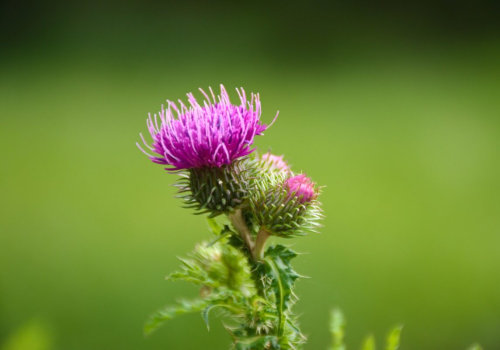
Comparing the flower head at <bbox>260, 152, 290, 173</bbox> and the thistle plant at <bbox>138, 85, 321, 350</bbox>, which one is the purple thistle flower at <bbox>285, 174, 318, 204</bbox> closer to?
the thistle plant at <bbox>138, 85, 321, 350</bbox>

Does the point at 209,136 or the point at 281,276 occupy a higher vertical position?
the point at 209,136

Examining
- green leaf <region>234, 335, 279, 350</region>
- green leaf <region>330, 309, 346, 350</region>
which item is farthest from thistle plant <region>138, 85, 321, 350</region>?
green leaf <region>330, 309, 346, 350</region>

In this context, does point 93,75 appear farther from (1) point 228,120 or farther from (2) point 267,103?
(1) point 228,120

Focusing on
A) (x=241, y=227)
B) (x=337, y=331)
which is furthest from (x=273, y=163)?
(x=337, y=331)

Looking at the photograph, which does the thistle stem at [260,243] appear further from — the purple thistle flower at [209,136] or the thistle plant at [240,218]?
the purple thistle flower at [209,136]

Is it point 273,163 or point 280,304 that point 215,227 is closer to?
point 273,163

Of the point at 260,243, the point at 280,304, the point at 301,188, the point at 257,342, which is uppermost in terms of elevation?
the point at 301,188

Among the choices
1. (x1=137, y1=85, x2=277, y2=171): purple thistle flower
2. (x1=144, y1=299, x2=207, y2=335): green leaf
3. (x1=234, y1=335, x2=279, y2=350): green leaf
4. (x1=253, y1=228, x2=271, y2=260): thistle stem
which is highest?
(x1=137, y1=85, x2=277, y2=171): purple thistle flower
